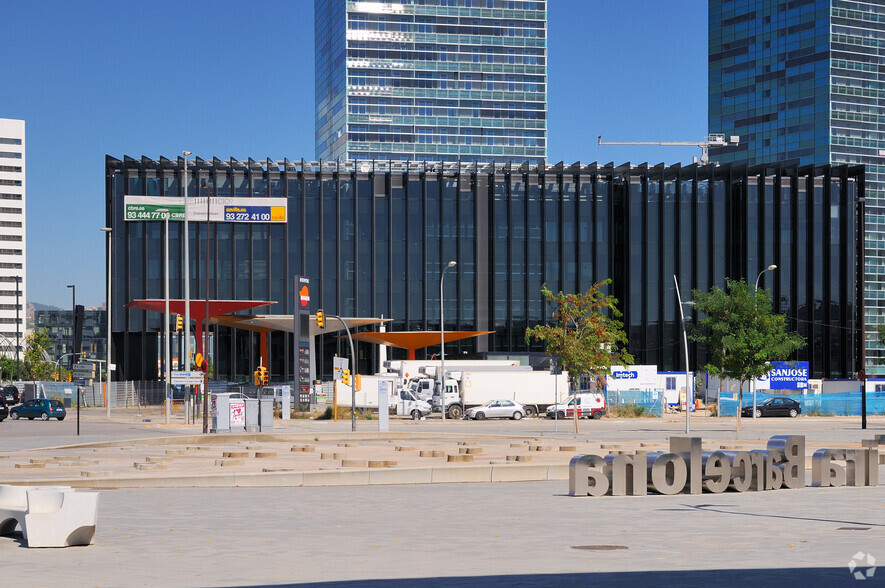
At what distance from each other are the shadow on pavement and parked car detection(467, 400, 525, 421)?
5311cm

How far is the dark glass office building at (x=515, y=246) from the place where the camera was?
94.0 m

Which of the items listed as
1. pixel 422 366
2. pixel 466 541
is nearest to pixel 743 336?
pixel 422 366

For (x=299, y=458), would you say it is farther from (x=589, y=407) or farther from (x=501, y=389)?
(x=589, y=407)

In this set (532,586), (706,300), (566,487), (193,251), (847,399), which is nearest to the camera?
(532,586)

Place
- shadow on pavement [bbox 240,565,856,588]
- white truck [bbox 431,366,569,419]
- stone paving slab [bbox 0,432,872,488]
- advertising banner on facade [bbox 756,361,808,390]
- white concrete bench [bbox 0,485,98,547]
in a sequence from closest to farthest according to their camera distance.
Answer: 1. shadow on pavement [bbox 240,565,856,588]
2. white concrete bench [bbox 0,485,98,547]
3. stone paving slab [bbox 0,432,872,488]
4. white truck [bbox 431,366,569,419]
5. advertising banner on facade [bbox 756,361,808,390]

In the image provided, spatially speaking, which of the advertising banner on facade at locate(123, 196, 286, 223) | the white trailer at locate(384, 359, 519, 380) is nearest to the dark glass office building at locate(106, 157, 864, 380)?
the advertising banner on facade at locate(123, 196, 286, 223)

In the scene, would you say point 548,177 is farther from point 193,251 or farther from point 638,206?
point 193,251

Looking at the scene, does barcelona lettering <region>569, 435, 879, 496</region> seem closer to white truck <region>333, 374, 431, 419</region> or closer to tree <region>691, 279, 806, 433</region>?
tree <region>691, 279, 806, 433</region>

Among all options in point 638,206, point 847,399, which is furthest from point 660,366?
point 847,399

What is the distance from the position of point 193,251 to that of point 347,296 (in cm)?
1272

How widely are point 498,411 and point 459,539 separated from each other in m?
50.7

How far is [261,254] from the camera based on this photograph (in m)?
94.1

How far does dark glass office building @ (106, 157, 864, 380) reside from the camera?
94000 mm

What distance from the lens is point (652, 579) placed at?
32.5ft
